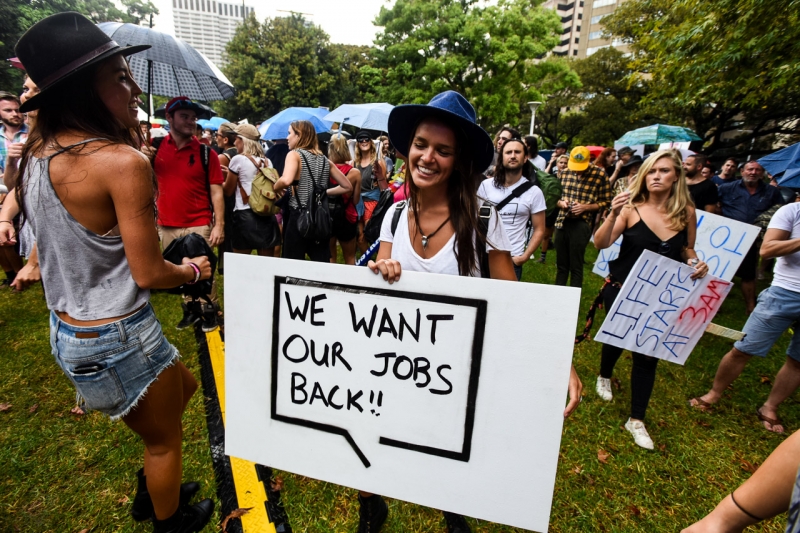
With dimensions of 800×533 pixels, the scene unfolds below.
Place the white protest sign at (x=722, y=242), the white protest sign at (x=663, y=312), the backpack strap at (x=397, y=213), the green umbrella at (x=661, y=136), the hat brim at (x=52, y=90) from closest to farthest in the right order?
1. the hat brim at (x=52, y=90)
2. the backpack strap at (x=397, y=213)
3. the white protest sign at (x=663, y=312)
4. the white protest sign at (x=722, y=242)
5. the green umbrella at (x=661, y=136)

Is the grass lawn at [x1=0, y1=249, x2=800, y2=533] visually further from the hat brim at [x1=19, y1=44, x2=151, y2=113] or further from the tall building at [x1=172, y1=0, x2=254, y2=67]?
the tall building at [x1=172, y1=0, x2=254, y2=67]

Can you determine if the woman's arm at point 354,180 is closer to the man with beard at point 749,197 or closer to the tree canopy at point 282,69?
the man with beard at point 749,197

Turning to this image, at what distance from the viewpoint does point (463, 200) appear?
1711 mm

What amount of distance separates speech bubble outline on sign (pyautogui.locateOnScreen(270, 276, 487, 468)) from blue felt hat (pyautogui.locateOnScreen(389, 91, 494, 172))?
0.78m

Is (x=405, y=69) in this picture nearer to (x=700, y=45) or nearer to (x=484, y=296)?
(x=700, y=45)

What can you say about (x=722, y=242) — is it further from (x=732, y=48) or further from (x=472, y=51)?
(x=472, y=51)

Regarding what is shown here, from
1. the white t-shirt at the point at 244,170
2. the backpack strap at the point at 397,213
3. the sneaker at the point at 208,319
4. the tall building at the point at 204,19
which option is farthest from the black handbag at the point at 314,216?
the tall building at the point at 204,19

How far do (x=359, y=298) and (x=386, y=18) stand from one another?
31.2m

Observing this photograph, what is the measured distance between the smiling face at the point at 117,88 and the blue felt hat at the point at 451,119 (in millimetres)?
1034

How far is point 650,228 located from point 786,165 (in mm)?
3903

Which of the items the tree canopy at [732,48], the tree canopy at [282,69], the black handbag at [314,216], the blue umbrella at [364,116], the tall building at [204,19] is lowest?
the black handbag at [314,216]

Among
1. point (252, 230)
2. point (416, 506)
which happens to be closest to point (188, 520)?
point (416, 506)

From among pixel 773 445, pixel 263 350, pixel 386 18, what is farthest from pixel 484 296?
pixel 386 18

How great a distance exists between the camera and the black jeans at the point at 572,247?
15.4 feet
